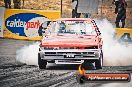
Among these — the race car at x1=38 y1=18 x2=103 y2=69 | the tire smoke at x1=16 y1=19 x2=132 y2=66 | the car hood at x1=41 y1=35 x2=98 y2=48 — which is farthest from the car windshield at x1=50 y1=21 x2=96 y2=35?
the tire smoke at x1=16 y1=19 x2=132 y2=66

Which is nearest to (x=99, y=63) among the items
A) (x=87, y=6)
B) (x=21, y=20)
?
(x=87, y=6)

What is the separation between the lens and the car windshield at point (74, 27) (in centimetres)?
905

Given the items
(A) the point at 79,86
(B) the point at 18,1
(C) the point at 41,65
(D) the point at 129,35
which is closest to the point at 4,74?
(C) the point at 41,65

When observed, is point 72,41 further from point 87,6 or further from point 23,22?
point 23,22

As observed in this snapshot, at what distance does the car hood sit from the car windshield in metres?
0.11

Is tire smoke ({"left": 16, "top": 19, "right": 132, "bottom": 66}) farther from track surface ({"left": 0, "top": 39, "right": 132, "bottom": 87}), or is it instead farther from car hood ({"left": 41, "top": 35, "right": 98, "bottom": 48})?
car hood ({"left": 41, "top": 35, "right": 98, "bottom": 48})

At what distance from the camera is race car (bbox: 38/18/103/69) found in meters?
8.84

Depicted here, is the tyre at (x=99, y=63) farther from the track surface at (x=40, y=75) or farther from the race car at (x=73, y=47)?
the track surface at (x=40, y=75)

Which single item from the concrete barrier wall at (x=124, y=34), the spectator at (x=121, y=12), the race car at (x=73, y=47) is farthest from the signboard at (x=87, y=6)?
the race car at (x=73, y=47)

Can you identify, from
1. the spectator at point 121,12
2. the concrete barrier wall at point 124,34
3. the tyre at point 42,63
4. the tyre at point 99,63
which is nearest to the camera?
the tyre at point 99,63

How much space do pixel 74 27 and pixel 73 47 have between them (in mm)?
440

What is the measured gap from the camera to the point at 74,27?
9.08m

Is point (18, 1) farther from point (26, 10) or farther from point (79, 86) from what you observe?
point (79, 86)

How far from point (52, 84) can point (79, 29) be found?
143 cm
